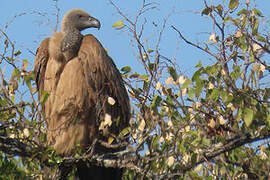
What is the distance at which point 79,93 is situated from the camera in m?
4.68

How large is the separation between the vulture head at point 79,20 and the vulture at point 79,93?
36 cm

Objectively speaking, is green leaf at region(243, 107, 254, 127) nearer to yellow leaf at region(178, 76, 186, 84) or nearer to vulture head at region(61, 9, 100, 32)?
yellow leaf at region(178, 76, 186, 84)

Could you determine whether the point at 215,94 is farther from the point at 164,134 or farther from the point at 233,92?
the point at 164,134

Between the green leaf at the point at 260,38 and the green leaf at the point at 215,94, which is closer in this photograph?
the green leaf at the point at 215,94

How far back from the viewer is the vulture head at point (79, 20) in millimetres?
5375

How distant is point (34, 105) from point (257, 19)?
6.00 ft

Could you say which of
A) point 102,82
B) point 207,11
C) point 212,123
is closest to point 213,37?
point 207,11

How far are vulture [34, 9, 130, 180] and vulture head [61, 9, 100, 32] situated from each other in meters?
0.36

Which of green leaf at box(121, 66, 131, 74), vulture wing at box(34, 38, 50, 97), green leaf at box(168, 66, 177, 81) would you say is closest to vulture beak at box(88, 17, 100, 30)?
vulture wing at box(34, 38, 50, 97)

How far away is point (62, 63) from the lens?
484 centimetres

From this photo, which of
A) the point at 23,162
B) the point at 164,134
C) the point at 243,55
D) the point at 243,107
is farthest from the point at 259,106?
the point at 23,162

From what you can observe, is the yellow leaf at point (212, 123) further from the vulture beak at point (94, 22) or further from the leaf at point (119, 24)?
the vulture beak at point (94, 22)

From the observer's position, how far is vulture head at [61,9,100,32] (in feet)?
17.6

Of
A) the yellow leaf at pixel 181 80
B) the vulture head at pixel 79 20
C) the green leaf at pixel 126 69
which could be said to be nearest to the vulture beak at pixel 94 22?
the vulture head at pixel 79 20
